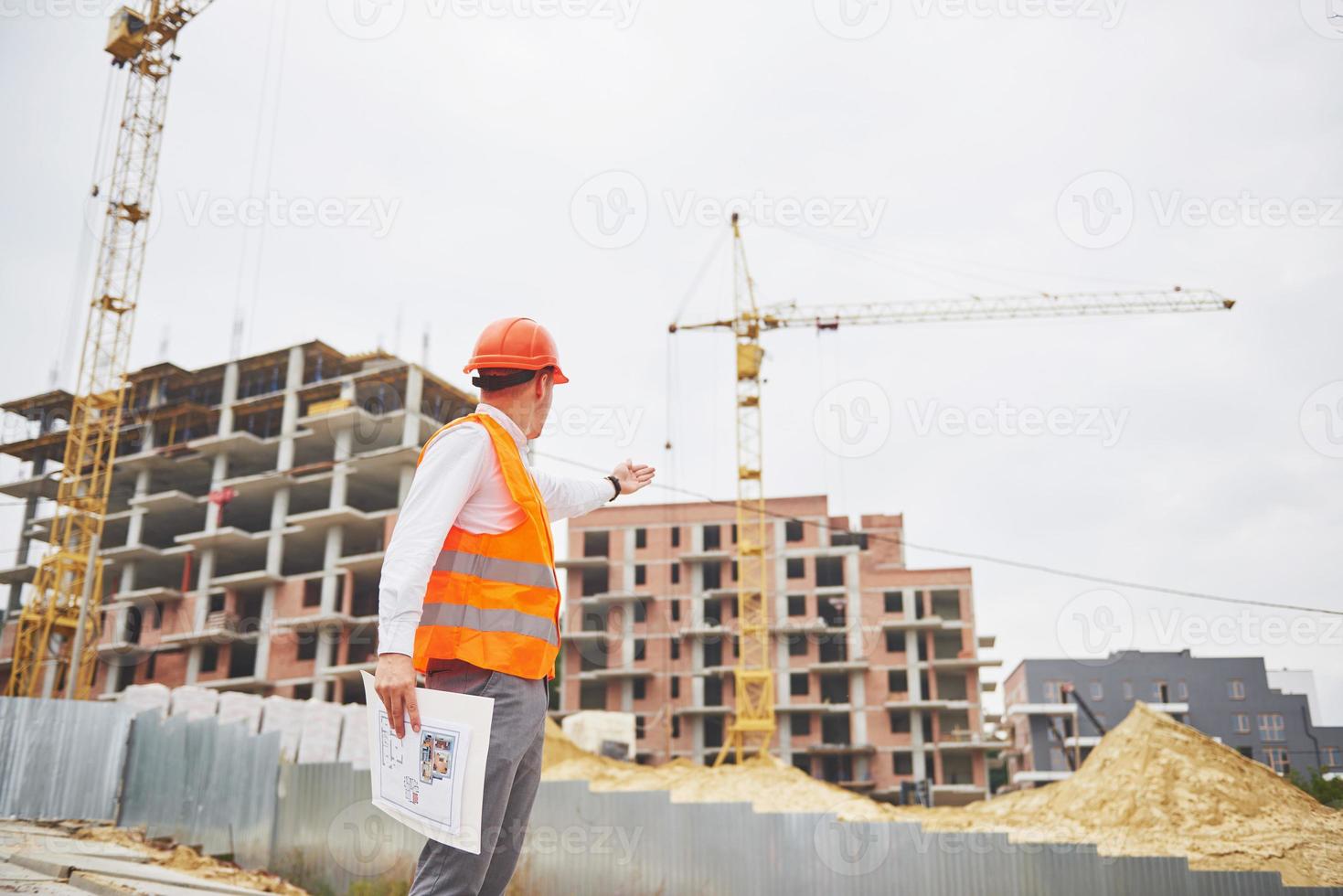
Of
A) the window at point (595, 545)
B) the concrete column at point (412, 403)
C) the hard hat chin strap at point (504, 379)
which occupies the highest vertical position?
the concrete column at point (412, 403)

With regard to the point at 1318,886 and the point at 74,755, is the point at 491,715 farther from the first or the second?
the point at 74,755

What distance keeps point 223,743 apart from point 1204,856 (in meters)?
13.3

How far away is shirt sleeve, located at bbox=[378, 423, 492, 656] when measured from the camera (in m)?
2.38

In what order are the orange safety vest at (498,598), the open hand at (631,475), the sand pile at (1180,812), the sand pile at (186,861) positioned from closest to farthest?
the orange safety vest at (498,598) < the open hand at (631,475) < the sand pile at (186,861) < the sand pile at (1180,812)

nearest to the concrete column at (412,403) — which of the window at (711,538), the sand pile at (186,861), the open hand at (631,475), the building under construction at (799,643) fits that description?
the building under construction at (799,643)

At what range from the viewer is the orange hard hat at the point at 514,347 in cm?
283

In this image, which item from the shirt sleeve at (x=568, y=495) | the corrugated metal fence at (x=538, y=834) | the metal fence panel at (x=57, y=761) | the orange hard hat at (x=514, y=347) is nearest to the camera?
the orange hard hat at (x=514, y=347)

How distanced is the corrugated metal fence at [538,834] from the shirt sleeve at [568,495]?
10.4 meters

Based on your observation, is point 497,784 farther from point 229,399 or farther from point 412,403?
point 229,399


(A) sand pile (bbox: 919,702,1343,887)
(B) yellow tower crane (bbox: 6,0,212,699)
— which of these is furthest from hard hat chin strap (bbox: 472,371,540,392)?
(B) yellow tower crane (bbox: 6,0,212,699)

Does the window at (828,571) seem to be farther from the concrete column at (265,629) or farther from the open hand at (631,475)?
the open hand at (631,475)

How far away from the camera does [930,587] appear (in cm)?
5878

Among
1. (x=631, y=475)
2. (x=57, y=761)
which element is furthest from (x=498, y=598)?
(x=57, y=761)

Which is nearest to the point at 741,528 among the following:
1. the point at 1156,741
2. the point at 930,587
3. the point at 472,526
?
the point at 930,587
